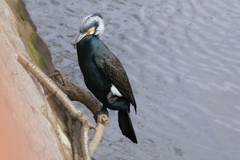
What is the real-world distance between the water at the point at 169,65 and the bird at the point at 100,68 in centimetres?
112

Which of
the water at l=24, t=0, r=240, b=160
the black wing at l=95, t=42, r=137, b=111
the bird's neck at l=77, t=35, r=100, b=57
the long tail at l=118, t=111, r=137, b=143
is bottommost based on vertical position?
the water at l=24, t=0, r=240, b=160

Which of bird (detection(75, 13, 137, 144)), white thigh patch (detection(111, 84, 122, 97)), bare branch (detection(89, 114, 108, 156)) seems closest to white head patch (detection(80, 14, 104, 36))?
bird (detection(75, 13, 137, 144))

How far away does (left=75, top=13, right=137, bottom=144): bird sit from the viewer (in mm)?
3891

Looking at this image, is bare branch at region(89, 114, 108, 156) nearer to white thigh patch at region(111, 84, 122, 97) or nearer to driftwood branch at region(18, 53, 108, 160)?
driftwood branch at region(18, 53, 108, 160)

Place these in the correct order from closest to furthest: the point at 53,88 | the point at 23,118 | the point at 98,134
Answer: the point at 23,118 → the point at 53,88 → the point at 98,134

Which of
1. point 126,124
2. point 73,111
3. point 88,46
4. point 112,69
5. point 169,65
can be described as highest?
point 88,46

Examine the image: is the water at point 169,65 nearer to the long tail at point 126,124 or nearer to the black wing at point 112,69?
the long tail at point 126,124

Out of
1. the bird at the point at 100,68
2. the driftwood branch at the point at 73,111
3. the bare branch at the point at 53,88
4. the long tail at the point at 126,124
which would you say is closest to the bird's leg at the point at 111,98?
the bird at the point at 100,68

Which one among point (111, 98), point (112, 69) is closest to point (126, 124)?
point (111, 98)

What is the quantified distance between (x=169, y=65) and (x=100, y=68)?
8.93 ft

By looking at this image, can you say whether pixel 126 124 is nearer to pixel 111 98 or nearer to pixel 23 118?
pixel 111 98

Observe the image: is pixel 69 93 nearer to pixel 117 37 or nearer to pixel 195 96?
pixel 195 96

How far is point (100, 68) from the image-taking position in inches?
155

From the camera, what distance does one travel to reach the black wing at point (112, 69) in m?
3.93
